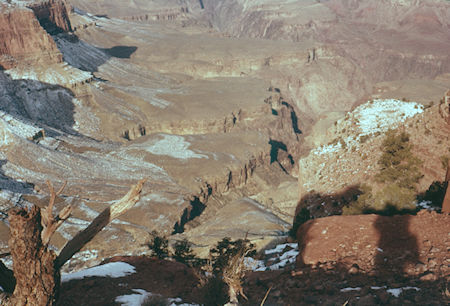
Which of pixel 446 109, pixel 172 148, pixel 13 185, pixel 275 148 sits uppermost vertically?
pixel 446 109

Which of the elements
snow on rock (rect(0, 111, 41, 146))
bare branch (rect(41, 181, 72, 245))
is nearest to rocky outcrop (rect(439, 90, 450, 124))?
bare branch (rect(41, 181, 72, 245))

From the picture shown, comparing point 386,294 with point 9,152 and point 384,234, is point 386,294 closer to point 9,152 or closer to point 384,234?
point 384,234

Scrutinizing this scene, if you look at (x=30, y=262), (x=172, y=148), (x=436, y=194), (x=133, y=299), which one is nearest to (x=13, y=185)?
(x=172, y=148)

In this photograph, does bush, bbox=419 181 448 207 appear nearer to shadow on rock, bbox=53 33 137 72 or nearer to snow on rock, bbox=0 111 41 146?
snow on rock, bbox=0 111 41 146

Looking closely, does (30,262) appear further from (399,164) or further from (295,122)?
(295,122)

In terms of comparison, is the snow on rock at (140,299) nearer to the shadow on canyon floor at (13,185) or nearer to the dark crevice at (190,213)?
the dark crevice at (190,213)

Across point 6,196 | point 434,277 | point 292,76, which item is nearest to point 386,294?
point 434,277
